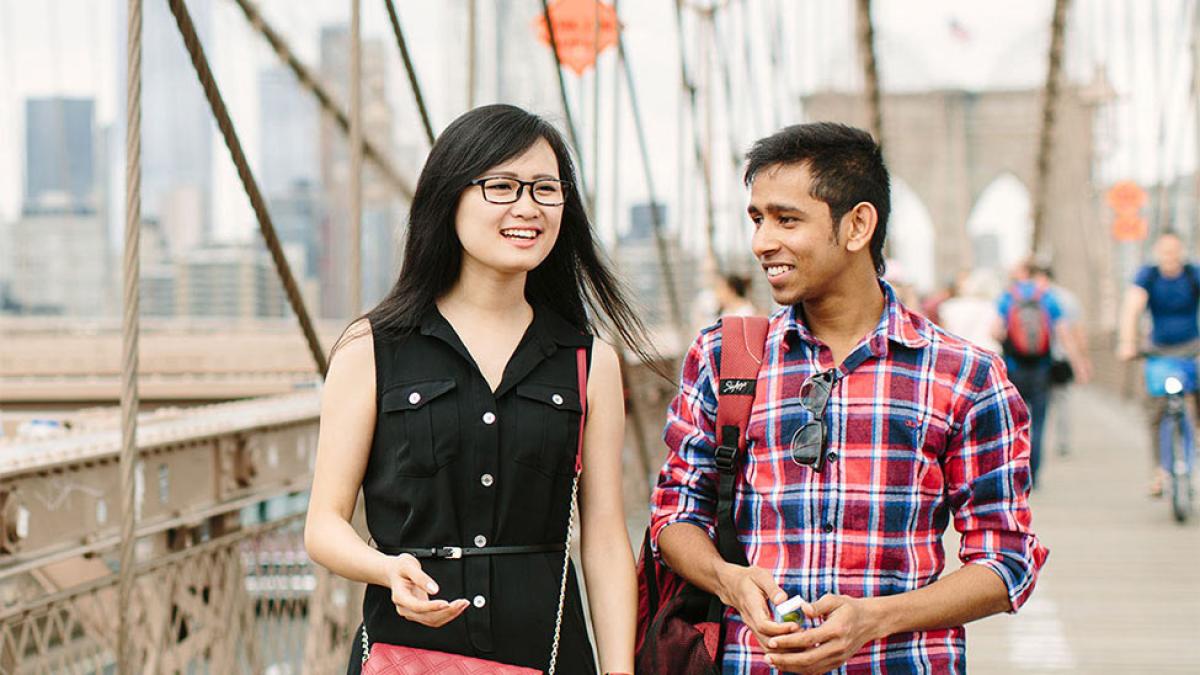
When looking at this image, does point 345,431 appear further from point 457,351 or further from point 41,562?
point 41,562

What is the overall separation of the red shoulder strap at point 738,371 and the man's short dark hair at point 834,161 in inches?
6.3

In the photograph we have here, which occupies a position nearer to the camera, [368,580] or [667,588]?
[368,580]

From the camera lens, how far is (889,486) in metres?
1.85

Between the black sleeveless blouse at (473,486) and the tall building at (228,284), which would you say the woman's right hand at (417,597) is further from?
the tall building at (228,284)

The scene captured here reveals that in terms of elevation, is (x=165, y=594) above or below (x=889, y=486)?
below

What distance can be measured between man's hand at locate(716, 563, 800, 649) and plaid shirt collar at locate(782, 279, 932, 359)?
0.28 metres

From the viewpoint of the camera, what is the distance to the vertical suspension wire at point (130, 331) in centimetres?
273

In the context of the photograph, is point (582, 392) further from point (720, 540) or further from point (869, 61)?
point (869, 61)

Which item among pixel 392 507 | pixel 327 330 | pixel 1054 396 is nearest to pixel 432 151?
pixel 392 507

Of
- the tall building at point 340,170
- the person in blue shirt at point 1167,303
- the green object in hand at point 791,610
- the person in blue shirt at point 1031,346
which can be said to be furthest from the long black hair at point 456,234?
the tall building at point 340,170

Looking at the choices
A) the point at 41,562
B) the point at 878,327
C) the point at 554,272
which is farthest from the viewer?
the point at 41,562

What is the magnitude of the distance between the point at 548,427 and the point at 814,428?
296 mm

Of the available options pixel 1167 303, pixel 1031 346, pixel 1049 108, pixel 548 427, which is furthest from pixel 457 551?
pixel 1049 108

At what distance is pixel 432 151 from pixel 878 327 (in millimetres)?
548
